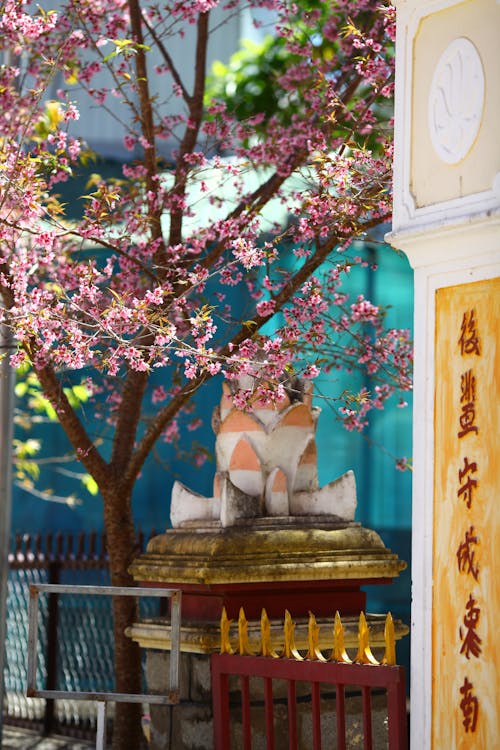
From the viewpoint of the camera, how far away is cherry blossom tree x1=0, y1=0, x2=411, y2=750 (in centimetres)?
707

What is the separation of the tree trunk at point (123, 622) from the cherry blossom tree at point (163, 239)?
0.01 metres

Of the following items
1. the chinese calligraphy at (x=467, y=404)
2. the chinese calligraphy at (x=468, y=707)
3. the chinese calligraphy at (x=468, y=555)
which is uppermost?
the chinese calligraphy at (x=467, y=404)

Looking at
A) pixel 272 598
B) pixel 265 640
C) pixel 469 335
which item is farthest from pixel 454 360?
pixel 272 598

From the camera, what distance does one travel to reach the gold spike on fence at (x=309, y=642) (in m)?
4.98

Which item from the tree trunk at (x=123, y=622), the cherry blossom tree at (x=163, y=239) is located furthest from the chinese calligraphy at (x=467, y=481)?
the tree trunk at (x=123, y=622)

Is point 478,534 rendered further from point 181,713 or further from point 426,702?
point 181,713

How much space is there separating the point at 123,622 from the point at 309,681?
332 centimetres

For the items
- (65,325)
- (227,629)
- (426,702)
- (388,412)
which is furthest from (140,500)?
(426,702)

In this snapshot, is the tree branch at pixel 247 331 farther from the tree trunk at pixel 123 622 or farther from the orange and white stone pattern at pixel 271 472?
the orange and white stone pattern at pixel 271 472

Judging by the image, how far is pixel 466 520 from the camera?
448 cm

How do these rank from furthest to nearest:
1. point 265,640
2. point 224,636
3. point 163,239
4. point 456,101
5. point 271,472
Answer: point 163,239 → point 271,472 → point 224,636 → point 265,640 → point 456,101

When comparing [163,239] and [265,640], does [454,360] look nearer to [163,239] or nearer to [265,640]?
[265,640]

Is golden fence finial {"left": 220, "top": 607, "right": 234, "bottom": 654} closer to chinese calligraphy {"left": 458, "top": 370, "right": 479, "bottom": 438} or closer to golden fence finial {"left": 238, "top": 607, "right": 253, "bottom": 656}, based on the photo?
golden fence finial {"left": 238, "top": 607, "right": 253, "bottom": 656}

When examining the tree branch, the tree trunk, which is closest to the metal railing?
the tree trunk
